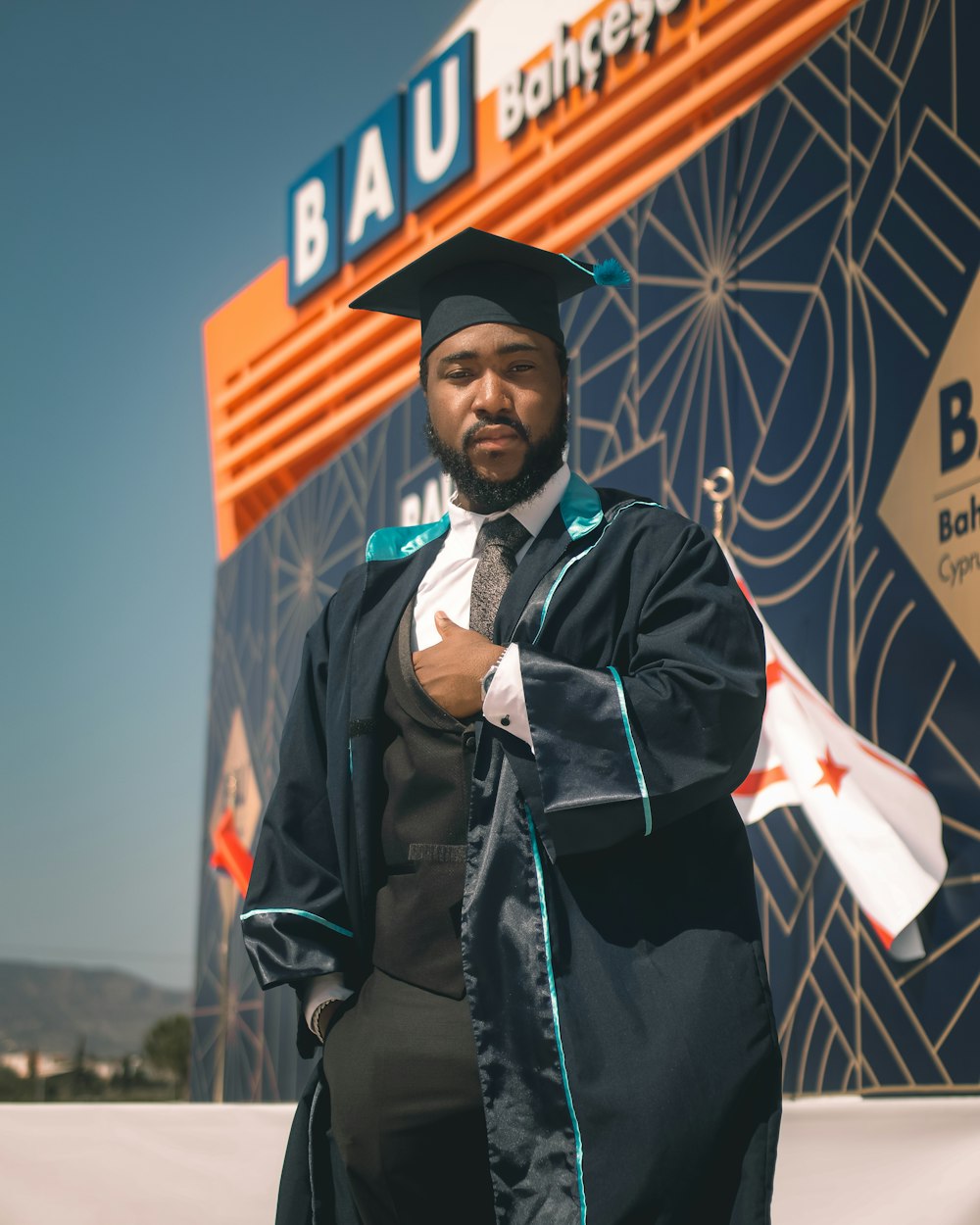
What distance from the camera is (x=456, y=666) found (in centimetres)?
194

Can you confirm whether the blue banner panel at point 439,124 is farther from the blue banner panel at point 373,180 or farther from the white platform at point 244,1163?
the white platform at point 244,1163

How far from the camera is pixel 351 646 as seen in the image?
2160mm

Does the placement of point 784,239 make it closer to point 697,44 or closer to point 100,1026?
point 697,44

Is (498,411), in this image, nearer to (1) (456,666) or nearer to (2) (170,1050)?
(1) (456,666)

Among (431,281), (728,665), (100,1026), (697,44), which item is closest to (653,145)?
(697,44)

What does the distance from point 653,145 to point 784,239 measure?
2.38m

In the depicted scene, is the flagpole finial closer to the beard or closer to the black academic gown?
the beard

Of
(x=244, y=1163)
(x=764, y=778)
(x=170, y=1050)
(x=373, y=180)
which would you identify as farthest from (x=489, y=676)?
(x=170, y=1050)

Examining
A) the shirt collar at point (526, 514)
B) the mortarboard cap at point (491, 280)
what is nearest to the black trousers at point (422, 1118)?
the shirt collar at point (526, 514)

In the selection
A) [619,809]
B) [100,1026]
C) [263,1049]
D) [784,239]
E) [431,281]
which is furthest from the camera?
[100,1026]

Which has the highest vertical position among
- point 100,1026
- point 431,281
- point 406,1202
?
point 431,281

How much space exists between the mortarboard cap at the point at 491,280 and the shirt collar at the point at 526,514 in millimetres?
213

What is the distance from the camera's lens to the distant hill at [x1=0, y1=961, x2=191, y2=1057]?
105 metres

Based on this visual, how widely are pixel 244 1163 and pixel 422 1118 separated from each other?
2.95ft
